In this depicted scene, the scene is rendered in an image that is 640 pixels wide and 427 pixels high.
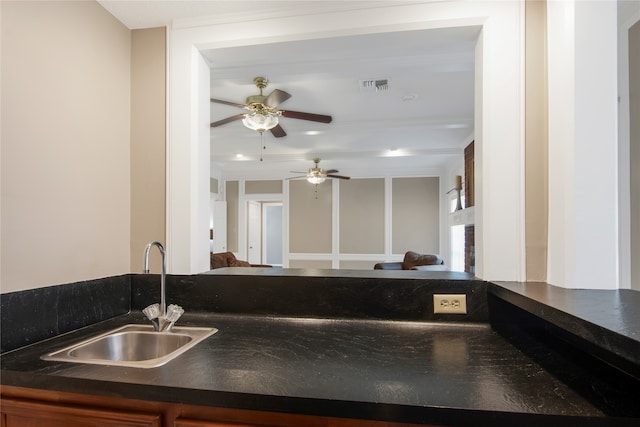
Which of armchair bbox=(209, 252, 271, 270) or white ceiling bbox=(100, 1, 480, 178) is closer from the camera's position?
white ceiling bbox=(100, 1, 480, 178)

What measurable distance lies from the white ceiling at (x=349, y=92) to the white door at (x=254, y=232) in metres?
1.05

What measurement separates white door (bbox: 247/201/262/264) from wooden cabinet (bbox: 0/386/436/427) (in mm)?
6687

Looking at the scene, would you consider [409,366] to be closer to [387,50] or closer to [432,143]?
[387,50]

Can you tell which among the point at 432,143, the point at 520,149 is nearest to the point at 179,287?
the point at 520,149

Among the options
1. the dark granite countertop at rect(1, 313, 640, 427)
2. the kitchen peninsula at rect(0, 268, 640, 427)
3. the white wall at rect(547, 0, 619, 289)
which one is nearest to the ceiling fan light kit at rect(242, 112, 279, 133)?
the kitchen peninsula at rect(0, 268, 640, 427)

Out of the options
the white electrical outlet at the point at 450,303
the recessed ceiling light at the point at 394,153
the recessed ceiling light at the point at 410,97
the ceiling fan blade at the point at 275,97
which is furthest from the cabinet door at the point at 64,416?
the recessed ceiling light at the point at 394,153

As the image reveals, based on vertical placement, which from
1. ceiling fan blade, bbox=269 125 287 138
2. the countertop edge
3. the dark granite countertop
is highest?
ceiling fan blade, bbox=269 125 287 138

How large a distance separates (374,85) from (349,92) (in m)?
0.30

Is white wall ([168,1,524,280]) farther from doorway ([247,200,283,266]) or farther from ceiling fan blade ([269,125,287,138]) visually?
doorway ([247,200,283,266])

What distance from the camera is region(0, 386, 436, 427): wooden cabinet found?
29.5 inches

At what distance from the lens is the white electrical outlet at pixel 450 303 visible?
1263 millimetres

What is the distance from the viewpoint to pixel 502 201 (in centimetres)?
126

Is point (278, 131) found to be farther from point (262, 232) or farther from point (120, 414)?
point (262, 232)

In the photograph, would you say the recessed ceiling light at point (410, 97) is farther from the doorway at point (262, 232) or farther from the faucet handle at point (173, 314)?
the doorway at point (262, 232)
